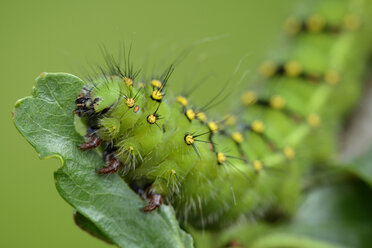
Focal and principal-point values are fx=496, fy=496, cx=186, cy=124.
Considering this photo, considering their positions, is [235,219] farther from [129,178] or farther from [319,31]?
[319,31]

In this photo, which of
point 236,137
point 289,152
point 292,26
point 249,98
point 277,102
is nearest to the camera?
point 236,137

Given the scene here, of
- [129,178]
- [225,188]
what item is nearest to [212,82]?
[225,188]

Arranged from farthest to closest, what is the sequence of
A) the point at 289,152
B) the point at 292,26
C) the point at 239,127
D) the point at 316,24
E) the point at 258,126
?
1. the point at 292,26
2. the point at 316,24
3. the point at 289,152
4. the point at 258,126
5. the point at 239,127

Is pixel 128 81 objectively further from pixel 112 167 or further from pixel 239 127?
pixel 239 127

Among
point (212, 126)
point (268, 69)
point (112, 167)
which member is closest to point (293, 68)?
point (268, 69)

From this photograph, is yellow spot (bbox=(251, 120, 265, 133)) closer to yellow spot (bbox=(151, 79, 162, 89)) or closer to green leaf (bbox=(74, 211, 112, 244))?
yellow spot (bbox=(151, 79, 162, 89))

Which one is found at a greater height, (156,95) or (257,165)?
(156,95)
